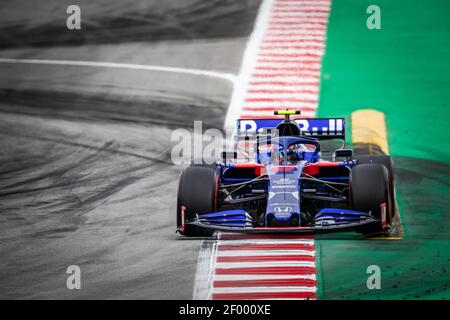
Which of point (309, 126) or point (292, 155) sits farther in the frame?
point (309, 126)

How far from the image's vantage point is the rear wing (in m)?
21.3

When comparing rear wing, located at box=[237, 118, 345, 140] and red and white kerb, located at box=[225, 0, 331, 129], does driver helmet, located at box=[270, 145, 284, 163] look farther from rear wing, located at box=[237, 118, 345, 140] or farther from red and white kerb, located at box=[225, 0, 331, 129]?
red and white kerb, located at box=[225, 0, 331, 129]

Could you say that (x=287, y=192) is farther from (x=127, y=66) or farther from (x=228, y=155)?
(x=127, y=66)

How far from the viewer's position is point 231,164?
1972 cm

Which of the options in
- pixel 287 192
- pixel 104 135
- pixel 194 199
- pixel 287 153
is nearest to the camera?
pixel 287 192

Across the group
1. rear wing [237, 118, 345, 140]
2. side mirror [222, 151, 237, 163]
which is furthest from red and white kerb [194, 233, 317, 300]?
rear wing [237, 118, 345, 140]

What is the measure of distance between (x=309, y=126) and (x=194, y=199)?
3738mm

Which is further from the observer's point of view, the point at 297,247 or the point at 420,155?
the point at 420,155

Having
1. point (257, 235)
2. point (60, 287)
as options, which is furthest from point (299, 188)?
point (60, 287)

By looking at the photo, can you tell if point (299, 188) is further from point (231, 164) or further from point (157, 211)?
point (157, 211)

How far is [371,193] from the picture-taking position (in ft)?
59.8

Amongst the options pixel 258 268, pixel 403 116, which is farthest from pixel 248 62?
pixel 258 268

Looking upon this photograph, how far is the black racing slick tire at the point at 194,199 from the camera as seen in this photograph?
1859 centimetres

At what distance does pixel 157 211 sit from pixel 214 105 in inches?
272
